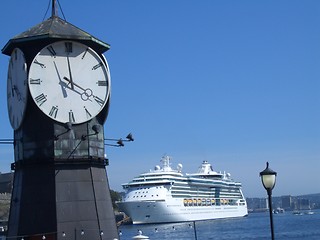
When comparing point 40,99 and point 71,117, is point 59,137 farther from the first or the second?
point 40,99

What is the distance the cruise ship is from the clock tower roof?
353 ft

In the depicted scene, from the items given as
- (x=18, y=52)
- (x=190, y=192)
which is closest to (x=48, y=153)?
(x=18, y=52)

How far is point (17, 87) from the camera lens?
13.6 metres

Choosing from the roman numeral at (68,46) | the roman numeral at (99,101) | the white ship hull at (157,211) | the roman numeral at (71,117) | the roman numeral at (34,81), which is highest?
the roman numeral at (68,46)

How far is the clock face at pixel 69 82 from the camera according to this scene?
42.5ft

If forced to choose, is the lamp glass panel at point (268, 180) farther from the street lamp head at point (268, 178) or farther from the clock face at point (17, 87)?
the clock face at point (17, 87)

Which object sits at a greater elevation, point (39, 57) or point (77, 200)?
point (39, 57)

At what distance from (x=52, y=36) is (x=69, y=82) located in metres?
1.07

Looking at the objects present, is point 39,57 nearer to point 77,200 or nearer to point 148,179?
point 77,200

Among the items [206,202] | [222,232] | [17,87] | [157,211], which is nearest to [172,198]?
[157,211]

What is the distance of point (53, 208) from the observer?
12633 millimetres

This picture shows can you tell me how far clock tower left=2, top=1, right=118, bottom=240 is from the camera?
41.9 feet

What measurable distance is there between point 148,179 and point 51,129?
11274cm

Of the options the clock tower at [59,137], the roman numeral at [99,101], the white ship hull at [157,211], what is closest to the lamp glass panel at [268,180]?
the clock tower at [59,137]
